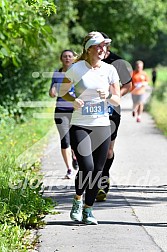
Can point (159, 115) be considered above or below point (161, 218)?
below

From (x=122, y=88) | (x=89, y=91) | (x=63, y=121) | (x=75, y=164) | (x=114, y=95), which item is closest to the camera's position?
(x=89, y=91)

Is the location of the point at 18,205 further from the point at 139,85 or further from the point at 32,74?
the point at 139,85

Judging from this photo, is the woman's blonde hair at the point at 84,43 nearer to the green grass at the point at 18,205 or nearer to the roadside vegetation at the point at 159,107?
the green grass at the point at 18,205

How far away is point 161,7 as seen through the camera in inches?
1441

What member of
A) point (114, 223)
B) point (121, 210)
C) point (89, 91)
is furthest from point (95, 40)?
point (121, 210)

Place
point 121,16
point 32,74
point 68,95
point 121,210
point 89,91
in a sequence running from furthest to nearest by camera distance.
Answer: point 121,16 < point 32,74 < point 121,210 < point 68,95 < point 89,91

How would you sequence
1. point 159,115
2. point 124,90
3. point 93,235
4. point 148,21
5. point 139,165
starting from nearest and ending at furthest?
1. point 93,235
2. point 124,90
3. point 139,165
4. point 159,115
5. point 148,21

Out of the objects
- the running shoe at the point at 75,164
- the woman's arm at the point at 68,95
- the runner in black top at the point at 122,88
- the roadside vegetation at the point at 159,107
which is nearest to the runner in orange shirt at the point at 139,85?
the roadside vegetation at the point at 159,107

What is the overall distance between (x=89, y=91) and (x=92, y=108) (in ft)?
0.59

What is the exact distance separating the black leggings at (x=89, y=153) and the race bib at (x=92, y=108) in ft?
0.51

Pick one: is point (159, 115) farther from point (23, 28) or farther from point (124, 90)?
point (124, 90)

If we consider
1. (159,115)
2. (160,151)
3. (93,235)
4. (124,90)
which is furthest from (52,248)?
(159,115)

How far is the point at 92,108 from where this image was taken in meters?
7.05

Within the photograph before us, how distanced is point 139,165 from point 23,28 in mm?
3283
